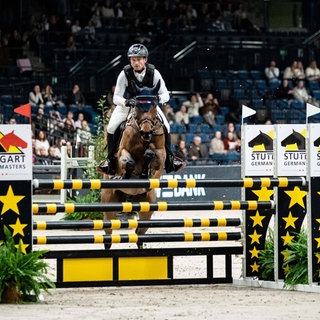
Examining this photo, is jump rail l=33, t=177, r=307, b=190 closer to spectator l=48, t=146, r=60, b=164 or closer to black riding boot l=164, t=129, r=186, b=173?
black riding boot l=164, t=129, r=186, b=173

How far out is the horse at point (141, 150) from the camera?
12695 mm

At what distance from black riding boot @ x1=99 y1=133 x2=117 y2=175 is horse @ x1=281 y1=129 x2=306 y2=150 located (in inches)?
143

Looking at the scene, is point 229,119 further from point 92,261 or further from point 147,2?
point 92,261

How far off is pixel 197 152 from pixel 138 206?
15510 millimetres

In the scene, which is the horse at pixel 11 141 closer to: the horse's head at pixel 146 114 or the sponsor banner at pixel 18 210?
the sponsor banner at pixel 18 210

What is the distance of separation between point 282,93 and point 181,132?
4638mm

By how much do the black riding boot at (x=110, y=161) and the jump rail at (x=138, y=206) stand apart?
3276 millimetres

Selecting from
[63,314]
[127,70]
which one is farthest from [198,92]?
[63,314]

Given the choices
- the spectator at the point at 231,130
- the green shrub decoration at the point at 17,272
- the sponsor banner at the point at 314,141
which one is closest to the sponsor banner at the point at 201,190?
the spectator at the point at 231,130

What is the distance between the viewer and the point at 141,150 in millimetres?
13141

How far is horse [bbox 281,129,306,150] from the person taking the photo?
1011cm

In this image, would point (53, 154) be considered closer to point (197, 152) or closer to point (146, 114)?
point (197, 152)

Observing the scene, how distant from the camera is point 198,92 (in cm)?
2889

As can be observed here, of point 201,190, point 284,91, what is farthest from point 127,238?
point 284,91
